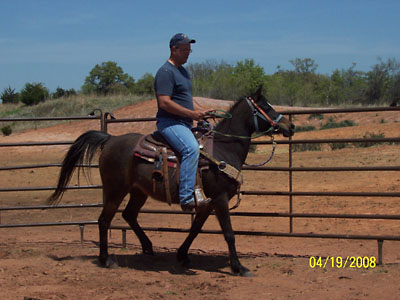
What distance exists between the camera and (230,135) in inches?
231

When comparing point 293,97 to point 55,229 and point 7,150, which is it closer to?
point 7,150

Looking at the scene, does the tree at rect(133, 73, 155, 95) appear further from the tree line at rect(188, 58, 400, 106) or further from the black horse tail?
the black horse tail

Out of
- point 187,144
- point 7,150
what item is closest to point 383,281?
point 187,144

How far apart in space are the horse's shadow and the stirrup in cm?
100

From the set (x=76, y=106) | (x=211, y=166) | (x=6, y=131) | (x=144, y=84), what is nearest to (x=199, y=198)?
(x=211, y=166)

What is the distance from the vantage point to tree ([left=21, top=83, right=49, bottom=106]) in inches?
1901

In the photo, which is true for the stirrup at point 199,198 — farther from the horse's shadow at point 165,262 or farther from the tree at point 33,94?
the tree at point 33,94

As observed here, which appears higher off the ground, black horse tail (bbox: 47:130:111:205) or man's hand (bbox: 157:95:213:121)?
man's hand (bbox: 157:95:213:121)

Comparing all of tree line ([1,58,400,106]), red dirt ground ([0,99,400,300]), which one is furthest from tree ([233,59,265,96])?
red dirt ground ([0,99,400,300])

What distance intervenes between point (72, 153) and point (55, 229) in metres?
3.28

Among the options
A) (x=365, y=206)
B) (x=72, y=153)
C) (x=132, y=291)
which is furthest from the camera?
(x=365, y=206)
